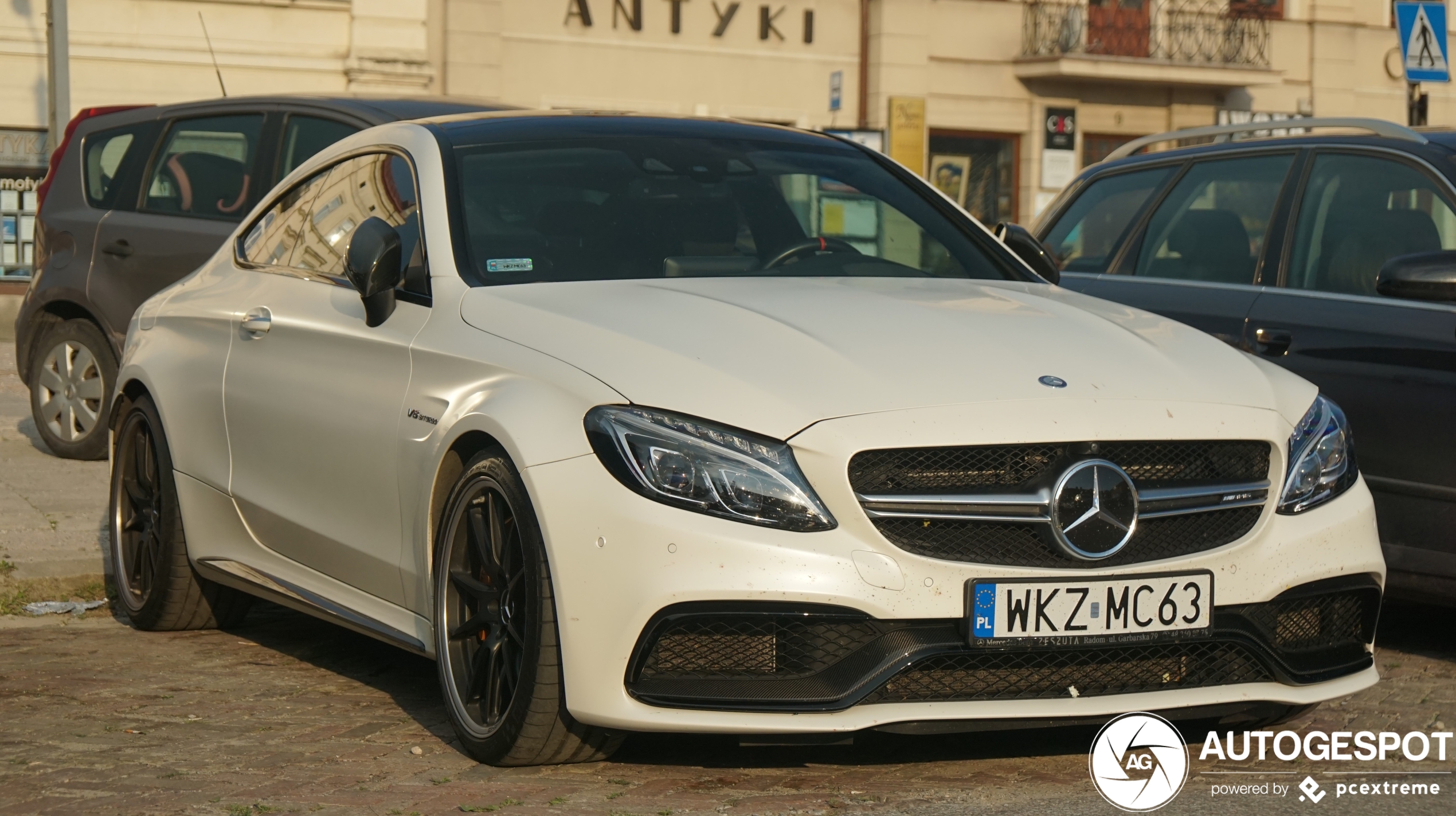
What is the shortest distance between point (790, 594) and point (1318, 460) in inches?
52.4

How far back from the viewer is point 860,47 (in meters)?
28.9

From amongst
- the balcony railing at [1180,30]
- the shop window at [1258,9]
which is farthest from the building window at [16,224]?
the shop window at [1258,9]

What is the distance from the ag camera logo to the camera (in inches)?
167

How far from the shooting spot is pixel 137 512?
6.58 m

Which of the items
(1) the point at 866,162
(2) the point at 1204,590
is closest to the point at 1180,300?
(1) the point at 866,162

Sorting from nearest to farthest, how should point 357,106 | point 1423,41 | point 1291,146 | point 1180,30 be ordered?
1. point 1291,146
2. point 357,106
3. point 1423,41
4. point 1180,30

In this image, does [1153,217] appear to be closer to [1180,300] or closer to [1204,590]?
[1180,300]

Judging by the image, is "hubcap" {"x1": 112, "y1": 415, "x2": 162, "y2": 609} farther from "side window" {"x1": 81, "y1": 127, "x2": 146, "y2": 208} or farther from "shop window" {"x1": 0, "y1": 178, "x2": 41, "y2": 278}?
"shop window" {"x1": 0, "y1": 178, "x2": 41, "y2": 278}

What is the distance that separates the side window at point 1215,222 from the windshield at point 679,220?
1.32 meters

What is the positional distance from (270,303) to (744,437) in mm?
2233

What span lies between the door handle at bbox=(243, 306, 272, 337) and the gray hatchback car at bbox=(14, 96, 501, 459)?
3251 millimetres

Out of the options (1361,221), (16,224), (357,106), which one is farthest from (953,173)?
(1361,221)

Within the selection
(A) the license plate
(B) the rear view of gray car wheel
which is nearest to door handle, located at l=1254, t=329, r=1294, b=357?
(A) the license plate

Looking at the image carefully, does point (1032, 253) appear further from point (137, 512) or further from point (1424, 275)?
point (137, 512)
